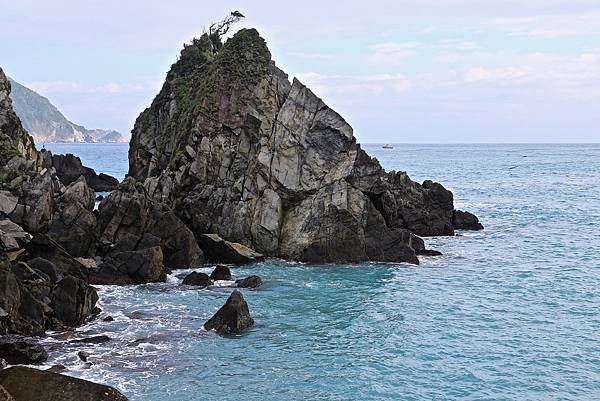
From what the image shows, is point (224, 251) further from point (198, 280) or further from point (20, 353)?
point (20, 353)

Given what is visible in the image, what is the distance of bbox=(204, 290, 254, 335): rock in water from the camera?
3002 cm

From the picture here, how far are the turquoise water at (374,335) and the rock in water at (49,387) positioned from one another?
6.27m

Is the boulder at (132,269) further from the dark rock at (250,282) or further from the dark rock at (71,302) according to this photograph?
the dark rock at (71,302)

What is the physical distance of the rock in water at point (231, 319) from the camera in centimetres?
3002

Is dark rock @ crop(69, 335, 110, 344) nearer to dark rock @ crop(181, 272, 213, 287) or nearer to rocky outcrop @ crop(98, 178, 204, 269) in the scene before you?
dark rock @ crop(181, 272, 213, 287)

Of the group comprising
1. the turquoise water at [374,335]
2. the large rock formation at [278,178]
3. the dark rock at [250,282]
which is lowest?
the turquoise water at [374,335]

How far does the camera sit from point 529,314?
3378cm

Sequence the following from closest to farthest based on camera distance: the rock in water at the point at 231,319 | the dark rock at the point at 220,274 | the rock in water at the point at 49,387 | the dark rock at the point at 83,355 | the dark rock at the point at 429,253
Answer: the rock in water at the point at 49,387 < the dark rock at the point at 83,355 < the rock in water at the point at 231,319 < the dark rock at the point at 220,274 < the dark rock at the point at 429,253

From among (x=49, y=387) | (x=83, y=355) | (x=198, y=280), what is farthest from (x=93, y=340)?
(x=49, y=387)

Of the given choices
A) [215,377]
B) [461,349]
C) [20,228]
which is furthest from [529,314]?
[20,228]

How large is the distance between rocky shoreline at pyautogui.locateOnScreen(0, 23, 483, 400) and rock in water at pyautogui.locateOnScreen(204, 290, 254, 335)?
6cm

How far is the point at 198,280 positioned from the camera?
39.1m

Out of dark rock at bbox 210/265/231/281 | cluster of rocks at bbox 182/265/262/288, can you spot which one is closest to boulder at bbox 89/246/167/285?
cluster of rocks at bbox 182/265/262/288

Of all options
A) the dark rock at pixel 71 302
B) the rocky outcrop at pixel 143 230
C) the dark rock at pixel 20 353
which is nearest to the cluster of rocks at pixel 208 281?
the rocky outcrop at pixel 143 230
